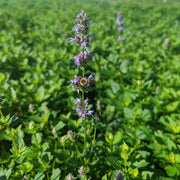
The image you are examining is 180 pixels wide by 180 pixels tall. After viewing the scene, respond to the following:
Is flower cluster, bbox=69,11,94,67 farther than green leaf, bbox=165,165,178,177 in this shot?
No

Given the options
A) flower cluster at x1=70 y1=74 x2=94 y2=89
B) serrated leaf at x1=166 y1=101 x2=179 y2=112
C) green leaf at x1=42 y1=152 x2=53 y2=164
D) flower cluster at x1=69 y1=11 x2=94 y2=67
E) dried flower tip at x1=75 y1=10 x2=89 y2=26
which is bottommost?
green leaf at x1=42 y1=152 x2=53 y2=164

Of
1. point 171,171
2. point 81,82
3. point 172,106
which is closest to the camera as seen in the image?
point 81,82

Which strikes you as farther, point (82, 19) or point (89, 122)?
point (89, 122)

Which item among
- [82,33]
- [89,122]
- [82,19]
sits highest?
[82,19]

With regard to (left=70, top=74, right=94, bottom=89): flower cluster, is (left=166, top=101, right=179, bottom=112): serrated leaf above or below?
above

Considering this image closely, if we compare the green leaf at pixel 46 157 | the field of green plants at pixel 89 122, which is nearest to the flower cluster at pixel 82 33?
the field of green plants at pixel 89 122

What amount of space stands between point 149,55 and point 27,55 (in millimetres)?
3592

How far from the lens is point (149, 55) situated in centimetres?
498

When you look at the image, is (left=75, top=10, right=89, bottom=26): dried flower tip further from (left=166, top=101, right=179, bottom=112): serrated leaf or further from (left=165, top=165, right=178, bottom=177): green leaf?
(left=166, top=101, right=179, bottom=112): serrated leaf

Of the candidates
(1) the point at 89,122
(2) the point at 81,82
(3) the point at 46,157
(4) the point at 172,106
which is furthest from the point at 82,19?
(4) the point at 172,106

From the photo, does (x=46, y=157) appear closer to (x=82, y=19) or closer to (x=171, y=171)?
(x=171, y=171)

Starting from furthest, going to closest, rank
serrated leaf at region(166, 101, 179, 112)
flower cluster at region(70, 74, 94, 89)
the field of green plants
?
serrated leaf at region(166, 101, 179, 112) < the field of green plants < flower cluster at region(70, 74, 94, 89)

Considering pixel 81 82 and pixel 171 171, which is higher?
pixel 81 82

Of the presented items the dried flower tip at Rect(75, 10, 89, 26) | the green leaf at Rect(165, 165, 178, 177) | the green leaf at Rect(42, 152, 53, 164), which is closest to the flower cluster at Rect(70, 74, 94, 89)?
the dried flower tip at Rect(75, 10, 89, 26)
